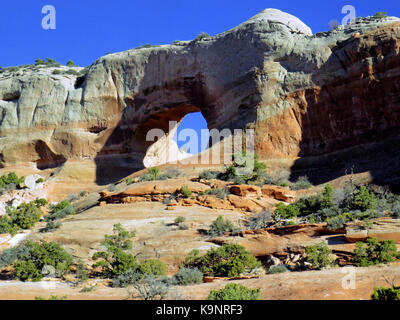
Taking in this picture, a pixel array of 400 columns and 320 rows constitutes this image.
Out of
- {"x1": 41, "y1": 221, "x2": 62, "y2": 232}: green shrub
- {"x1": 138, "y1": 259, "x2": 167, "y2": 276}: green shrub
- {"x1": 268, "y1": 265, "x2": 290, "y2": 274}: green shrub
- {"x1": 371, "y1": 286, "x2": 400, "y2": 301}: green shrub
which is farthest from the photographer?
{"x1": 41, "y1": 221, "x2": 62, "y2": 232}: green shrub

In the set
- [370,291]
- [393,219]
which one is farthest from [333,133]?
[370,291]

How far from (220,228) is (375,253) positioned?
22.0 feet

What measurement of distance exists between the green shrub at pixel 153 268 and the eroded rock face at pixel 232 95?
45.5 feet

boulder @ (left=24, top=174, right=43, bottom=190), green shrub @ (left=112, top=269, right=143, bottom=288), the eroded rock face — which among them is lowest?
green shrub @ (left=112, top=269, right=143, bottom=288)

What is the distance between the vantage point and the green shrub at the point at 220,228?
18516 millimetres

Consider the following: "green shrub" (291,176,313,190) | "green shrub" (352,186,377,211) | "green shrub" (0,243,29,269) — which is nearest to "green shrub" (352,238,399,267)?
"green shrub" (352,186,377,211)

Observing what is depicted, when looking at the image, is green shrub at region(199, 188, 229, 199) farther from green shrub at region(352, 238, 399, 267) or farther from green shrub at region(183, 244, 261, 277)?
green shrub at region(352, 238, 399, 267)

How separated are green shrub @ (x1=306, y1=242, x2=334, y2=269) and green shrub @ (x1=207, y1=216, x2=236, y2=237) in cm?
491

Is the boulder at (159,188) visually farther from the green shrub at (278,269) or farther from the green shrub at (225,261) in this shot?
the green shrub at (278,269)

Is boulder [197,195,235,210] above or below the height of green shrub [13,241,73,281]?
above

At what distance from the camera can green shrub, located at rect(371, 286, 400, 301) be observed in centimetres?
892

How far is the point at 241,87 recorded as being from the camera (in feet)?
102

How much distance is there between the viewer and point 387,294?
358 inches

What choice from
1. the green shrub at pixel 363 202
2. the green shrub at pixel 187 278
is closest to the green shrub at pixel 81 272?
the green shrub at pixel 187 278
